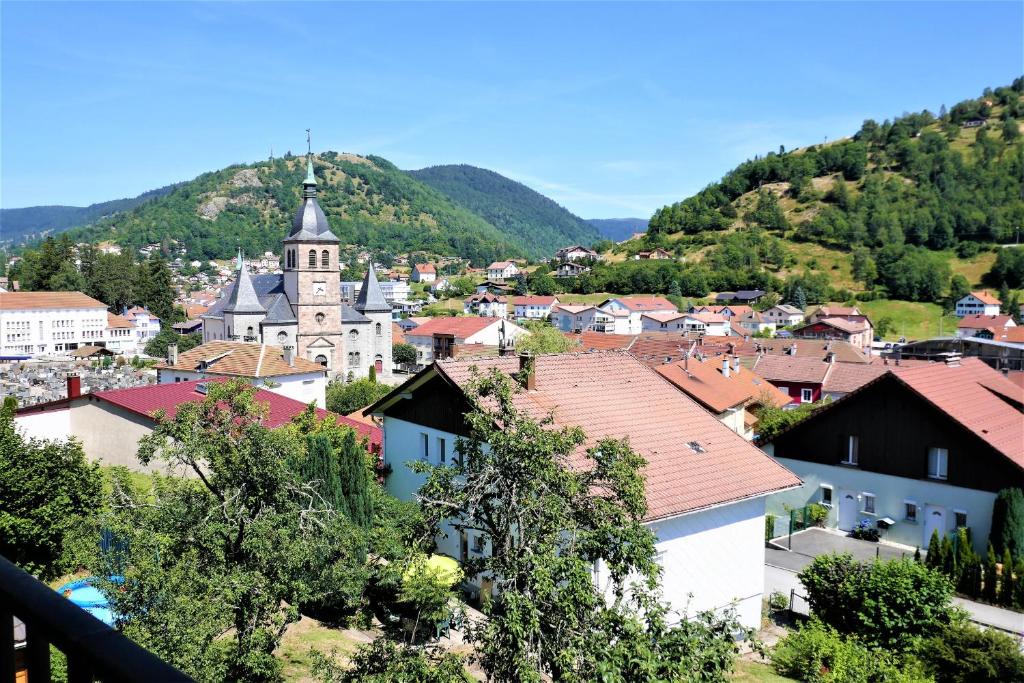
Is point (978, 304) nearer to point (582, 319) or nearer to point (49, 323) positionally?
point (582, 319)

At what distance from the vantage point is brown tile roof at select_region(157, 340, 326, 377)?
35938 millimetres

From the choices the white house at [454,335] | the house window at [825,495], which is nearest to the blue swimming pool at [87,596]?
the house window at [825,495]

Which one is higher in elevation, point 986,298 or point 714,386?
point 986,298

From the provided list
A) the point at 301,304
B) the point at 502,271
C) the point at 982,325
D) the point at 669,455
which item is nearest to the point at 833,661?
the point at 669,455

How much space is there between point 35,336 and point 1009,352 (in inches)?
3826

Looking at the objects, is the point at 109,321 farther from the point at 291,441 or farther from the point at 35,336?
the point at 291,441

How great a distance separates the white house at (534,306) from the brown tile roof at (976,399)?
99.5 metres

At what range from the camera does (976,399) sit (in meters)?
25.5

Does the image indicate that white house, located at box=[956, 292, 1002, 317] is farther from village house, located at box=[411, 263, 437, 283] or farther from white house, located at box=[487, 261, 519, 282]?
village house, located at box=[411, 263, 437, 283]

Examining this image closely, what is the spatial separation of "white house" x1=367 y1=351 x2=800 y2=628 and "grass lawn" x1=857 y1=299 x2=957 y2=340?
99.2m

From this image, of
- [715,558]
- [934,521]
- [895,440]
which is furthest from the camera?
[895,440]

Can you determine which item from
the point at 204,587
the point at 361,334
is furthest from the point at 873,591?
the point at 361,334

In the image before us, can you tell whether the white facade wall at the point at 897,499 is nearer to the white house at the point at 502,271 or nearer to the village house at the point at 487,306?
the village house at the point at 487,306

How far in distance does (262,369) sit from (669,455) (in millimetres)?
23763
